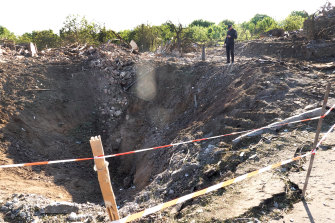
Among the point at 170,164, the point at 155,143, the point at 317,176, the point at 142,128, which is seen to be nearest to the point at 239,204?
the point at 317,176

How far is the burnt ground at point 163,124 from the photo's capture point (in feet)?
12.7

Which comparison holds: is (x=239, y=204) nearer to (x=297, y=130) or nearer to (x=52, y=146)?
(x=297, y=130)

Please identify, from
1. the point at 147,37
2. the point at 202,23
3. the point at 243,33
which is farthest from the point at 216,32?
the point at 147,37

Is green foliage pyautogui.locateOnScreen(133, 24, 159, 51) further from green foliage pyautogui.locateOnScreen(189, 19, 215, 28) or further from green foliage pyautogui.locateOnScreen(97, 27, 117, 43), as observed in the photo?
green foliage pyautogui.locateOnScreen(189, 19, 215, 28)

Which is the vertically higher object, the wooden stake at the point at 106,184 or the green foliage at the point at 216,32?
the green foliage at the point at 216,32

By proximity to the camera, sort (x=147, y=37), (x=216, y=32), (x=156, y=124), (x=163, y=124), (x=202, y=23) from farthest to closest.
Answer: (x=202, y=23)
(x=216, y=32)
(x=147, y=37)
(x=156, y=124)
(x=163, y=124)

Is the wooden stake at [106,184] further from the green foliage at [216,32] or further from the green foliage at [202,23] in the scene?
the green foliage at [202,23]

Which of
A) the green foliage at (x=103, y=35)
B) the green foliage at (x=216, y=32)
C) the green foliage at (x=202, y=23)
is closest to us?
the green foliage at (x=103, y=35)

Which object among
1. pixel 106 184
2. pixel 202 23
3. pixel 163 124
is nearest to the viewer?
pixel 106 184

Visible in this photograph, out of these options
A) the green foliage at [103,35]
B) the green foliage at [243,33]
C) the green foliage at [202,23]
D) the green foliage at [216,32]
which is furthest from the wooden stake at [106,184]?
the green foliage at [202,23]

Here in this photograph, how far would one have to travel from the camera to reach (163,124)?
8734 millimetres

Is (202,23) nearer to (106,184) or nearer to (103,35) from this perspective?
(103,35)

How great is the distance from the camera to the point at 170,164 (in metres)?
5.46

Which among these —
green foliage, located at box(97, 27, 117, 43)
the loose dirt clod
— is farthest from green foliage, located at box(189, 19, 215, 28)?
the loose dirt clod
